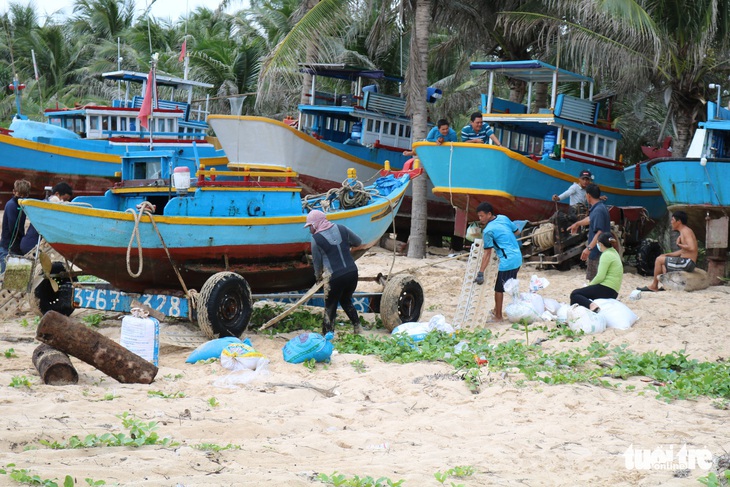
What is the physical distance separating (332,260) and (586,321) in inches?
117

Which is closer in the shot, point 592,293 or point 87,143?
point 592,293

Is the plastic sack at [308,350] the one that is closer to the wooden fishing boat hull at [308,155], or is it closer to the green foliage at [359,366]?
the green foliage at [359,366]

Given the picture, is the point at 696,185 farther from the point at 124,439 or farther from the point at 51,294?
the point at 124,439

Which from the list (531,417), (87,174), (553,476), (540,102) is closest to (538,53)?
(540,102)

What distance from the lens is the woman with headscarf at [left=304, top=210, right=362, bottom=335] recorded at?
10.1m

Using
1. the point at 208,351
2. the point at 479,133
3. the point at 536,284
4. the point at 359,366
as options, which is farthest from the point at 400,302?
the point at 479,133

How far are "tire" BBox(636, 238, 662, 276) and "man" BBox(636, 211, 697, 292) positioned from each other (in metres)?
2.55

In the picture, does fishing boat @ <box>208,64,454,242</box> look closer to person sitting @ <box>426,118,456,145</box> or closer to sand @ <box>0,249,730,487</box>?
person sitting @ <box>426,118,456,145</box>

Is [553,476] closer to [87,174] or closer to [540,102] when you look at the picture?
[540,102]

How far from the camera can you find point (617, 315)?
1052 cm

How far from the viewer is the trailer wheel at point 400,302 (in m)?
Answer: 11.2

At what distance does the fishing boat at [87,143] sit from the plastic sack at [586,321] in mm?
11473

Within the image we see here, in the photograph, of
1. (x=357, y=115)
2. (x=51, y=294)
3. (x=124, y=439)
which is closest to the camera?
(x=124, y=439)

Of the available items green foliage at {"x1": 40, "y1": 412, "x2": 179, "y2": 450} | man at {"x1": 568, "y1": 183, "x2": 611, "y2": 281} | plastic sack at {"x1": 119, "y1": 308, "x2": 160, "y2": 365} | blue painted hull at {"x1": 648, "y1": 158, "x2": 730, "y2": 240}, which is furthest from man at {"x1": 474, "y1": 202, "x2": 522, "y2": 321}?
green foliage at {"x1": 40, "y1": 412, "x2": 179, "y2": 450}
